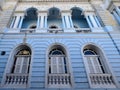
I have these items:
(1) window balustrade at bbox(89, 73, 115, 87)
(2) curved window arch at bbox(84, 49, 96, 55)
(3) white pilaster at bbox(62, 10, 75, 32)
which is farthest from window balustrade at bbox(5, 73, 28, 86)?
(3) white pilaster at bbox(62, 10, 75, 32)

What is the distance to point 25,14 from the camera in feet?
46.3

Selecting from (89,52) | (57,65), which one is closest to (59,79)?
(57,65)

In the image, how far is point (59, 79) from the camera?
8.80 m

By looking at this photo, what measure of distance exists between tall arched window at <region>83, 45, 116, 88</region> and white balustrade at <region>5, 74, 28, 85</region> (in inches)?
134

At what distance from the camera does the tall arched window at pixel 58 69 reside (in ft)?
28.4

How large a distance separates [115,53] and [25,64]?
5.52 meters

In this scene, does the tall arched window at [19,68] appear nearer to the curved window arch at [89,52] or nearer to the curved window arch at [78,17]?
the curved window arch at [89,52]

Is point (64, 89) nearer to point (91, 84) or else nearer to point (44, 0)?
point (91, 84)

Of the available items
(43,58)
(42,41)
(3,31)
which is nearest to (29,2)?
(3,31)

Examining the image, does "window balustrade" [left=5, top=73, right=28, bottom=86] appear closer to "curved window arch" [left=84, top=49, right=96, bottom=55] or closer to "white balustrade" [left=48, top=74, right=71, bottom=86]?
"white balustrade" [left=48, top=74, right=71, bottom=86]

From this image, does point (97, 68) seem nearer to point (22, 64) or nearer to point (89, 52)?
point (89, 52)

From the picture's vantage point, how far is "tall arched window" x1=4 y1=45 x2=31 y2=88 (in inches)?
339

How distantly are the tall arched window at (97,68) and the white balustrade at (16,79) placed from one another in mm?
3415

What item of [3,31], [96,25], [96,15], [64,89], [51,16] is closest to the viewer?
[64,89]
